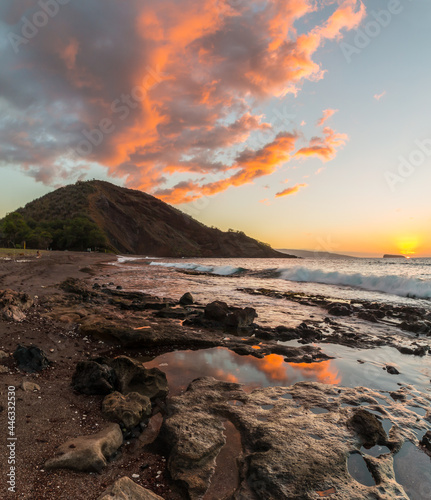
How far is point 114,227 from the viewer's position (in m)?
131

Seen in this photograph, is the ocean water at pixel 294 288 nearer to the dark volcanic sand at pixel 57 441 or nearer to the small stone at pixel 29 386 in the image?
the dark volcanic sand at pixel 57 441

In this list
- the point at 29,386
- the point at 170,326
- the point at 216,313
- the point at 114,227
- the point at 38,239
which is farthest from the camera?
the point at 114,227

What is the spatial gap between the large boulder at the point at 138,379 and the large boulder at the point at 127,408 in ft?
1.26

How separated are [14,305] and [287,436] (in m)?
8.50

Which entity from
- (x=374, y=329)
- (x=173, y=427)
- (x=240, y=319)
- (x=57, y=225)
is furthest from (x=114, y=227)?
(x=173, y=427)

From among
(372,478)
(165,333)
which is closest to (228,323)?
(165,333)

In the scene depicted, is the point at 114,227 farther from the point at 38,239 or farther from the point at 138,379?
the point at 138,379

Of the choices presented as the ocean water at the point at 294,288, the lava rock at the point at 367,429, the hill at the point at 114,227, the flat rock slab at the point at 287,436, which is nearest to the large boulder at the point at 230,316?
the ocean water at the point at 294,288

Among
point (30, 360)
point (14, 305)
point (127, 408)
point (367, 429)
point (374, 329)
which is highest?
point (14, 305)

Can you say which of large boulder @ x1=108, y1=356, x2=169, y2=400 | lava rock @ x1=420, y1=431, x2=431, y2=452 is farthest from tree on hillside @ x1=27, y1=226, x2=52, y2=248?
lava rock @ x1=420, y1=431, x2=431, y2=452

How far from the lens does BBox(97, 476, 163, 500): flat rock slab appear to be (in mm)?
2773

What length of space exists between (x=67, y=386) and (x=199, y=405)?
251cm

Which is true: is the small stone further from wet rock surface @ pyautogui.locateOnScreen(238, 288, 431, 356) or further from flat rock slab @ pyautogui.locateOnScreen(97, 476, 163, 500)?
wet rock surface @ pyautogui.locateOnScreen(238, 288, 431, 356)

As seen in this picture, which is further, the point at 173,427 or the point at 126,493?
the point at 173,427
